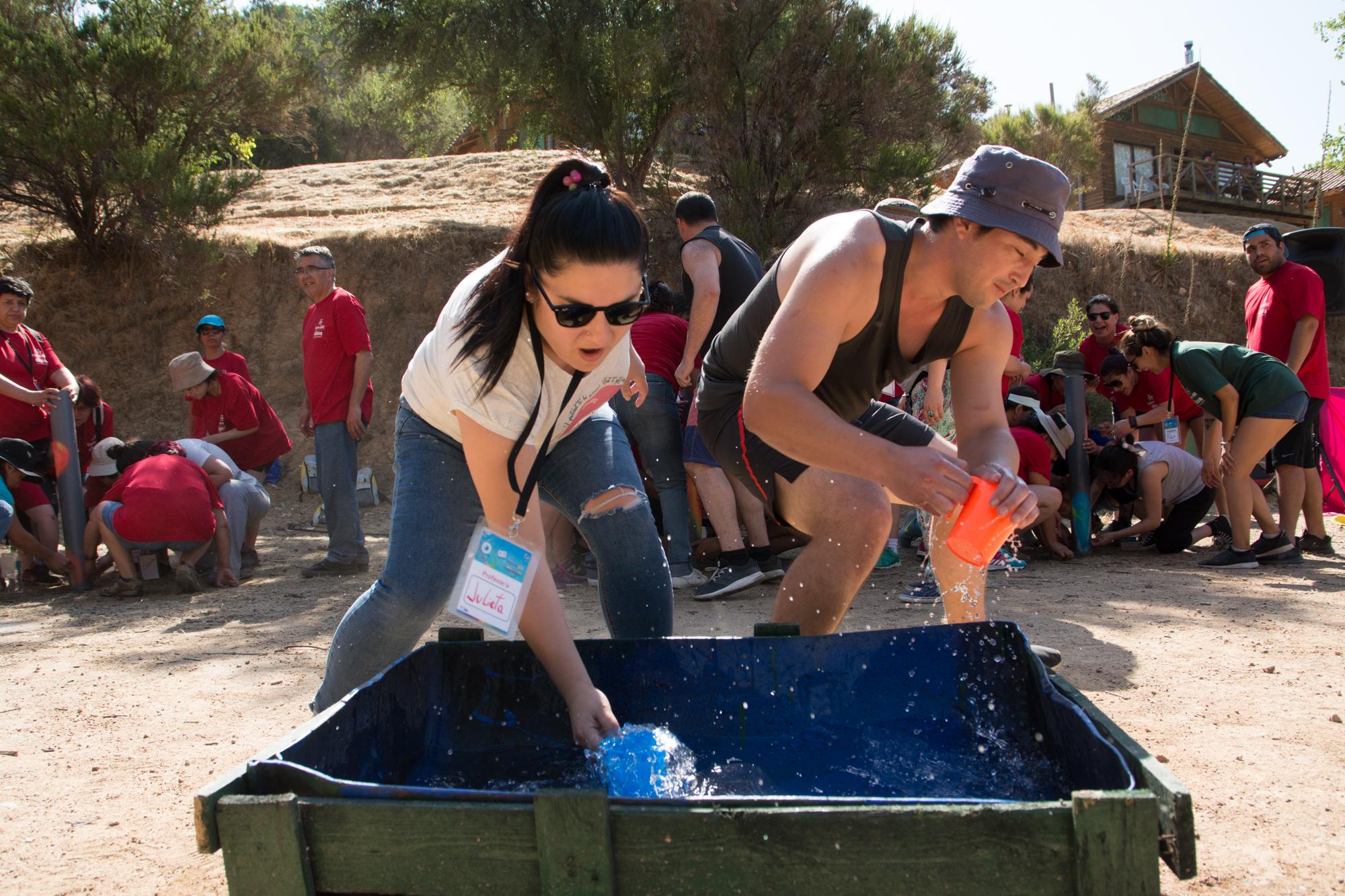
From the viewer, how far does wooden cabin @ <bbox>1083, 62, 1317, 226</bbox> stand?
88.4 feet

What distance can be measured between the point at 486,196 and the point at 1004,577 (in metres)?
12.0

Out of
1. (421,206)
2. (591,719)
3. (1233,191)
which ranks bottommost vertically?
(591,719)

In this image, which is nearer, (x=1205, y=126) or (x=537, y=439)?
(x=537, y=439)

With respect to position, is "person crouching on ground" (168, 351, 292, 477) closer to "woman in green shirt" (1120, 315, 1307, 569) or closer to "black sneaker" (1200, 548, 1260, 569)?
"woman in green shirt" (1120, 315, 1307, 569)

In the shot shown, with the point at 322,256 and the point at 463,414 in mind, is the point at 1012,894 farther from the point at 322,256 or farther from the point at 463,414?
the point at 322,256

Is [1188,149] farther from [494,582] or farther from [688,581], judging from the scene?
[494,582]

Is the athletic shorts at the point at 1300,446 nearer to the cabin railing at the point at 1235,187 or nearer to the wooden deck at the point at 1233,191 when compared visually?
the wooden deck at the point at 1233,191

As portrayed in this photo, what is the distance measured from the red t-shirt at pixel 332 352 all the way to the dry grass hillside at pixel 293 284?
5.04 m

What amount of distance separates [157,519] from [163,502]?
11 centimetres

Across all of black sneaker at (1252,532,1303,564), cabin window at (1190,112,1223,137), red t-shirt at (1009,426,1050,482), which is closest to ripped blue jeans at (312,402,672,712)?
red t-shirt at (1009,426,1050,482)

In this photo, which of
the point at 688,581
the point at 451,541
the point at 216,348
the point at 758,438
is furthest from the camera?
the point at 216,348

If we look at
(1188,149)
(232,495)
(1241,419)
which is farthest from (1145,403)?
(1188,149)

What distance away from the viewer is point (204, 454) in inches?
257

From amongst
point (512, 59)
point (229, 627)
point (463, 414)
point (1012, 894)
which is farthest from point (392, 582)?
point (512, 59)
